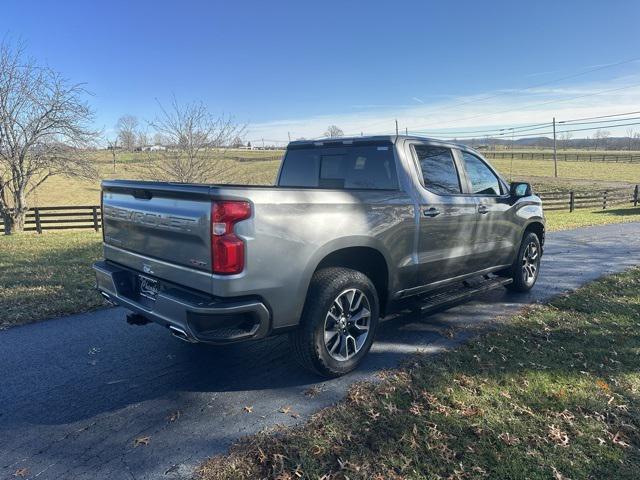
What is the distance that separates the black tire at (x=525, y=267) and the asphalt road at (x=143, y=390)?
774 millimetres

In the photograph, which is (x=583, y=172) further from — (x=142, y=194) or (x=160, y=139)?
(x=142, y=194)

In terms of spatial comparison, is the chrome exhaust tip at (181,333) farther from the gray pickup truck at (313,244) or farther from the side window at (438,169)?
the side window at (438,169)

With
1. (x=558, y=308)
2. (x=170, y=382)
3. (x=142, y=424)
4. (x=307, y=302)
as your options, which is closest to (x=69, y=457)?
(x=142, y=424)

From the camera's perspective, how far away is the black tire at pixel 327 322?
3359 mm

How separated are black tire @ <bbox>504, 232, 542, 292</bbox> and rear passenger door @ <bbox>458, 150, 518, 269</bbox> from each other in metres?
0.29

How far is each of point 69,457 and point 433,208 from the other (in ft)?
11.3

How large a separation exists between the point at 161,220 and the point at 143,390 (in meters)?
1.34

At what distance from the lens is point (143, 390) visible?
11.3 ft

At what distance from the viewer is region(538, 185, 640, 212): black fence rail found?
2431cm

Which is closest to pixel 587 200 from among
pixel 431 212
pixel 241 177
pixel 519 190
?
pixel 241 177

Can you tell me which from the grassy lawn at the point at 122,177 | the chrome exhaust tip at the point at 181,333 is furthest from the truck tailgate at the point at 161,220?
the grassy lawn at the point at 122,177

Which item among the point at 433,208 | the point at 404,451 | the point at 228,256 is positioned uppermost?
the point at 433,208

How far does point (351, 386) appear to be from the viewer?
138 inches

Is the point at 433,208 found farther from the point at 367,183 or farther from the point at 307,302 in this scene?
the point at 307,302
